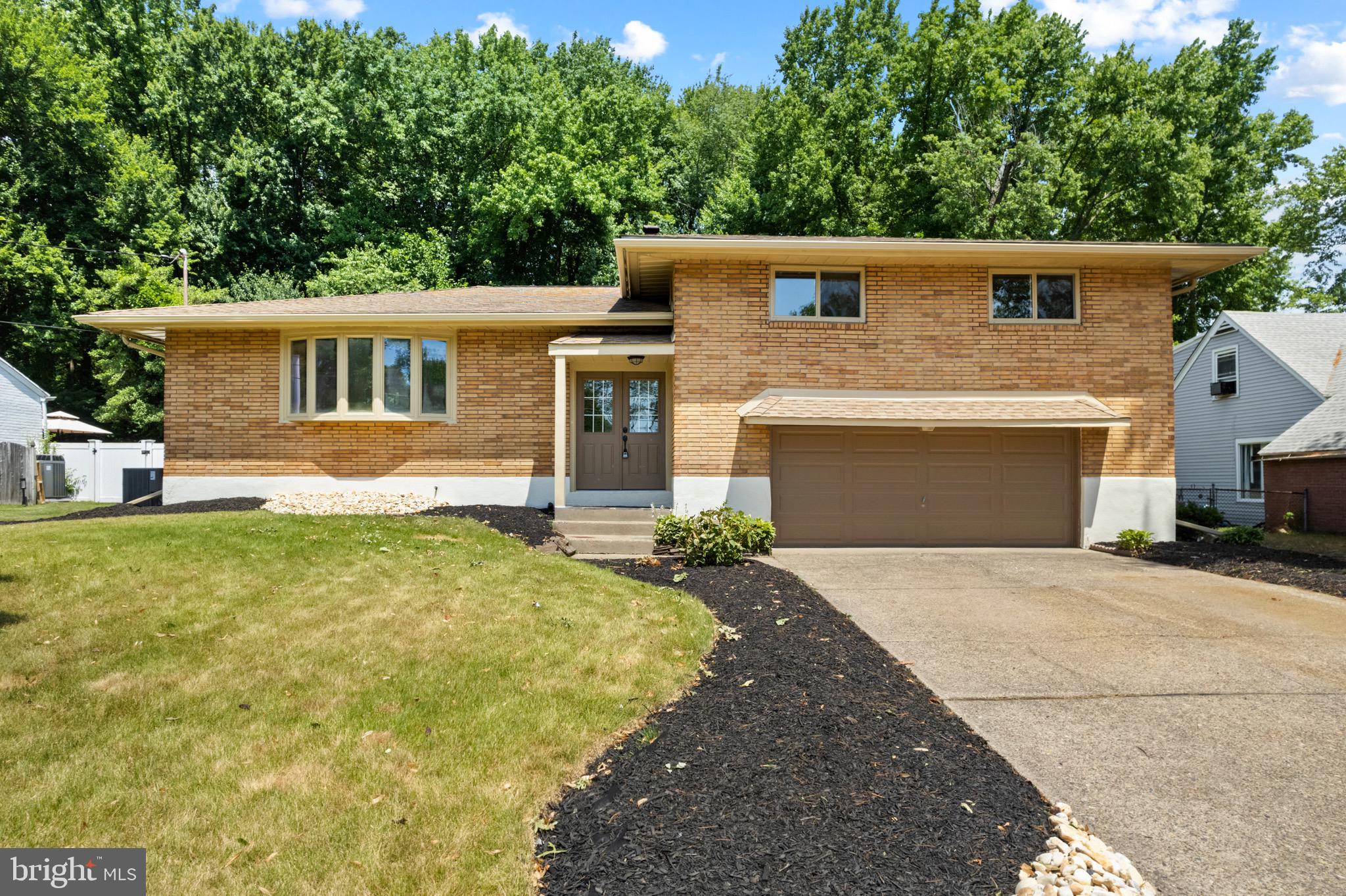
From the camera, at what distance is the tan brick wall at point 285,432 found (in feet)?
42.5

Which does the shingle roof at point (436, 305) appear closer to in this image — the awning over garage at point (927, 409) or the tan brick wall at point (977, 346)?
the tan brick wall at point (977, 346)

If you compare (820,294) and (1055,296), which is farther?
(1055,296)

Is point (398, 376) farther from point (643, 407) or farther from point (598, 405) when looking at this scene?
point (643, 407)

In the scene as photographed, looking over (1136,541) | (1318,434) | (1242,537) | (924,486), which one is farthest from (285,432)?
(1318,434)

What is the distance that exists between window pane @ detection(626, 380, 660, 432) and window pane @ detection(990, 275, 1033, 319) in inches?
237

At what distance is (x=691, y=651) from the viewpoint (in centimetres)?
556

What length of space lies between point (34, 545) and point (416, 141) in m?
23.4

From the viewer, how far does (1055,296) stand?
40.5 ft

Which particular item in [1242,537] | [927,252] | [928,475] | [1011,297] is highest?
[927,252]

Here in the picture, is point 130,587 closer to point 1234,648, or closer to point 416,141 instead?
point 1234,648

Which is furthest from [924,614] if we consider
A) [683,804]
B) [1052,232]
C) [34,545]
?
[1052,232]

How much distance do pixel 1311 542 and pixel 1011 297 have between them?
7.78 metres

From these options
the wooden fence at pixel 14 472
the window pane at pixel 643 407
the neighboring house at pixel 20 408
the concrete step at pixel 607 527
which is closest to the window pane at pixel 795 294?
the window pane at pixel 643 407

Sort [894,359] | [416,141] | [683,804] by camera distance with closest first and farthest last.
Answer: [683,804] < [894,359] < [416,141]
